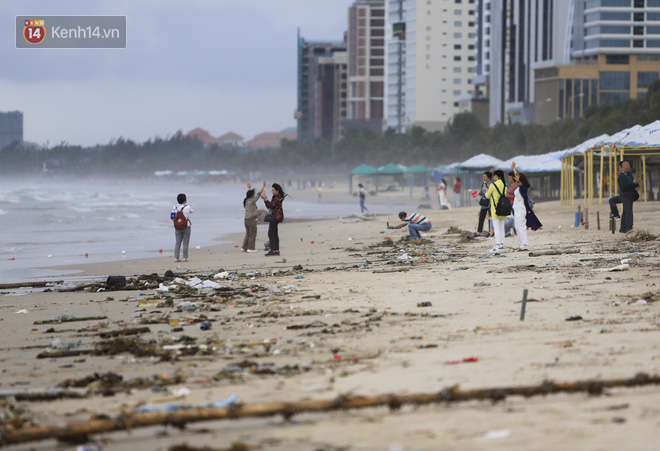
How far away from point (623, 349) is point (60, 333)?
5.41 meters

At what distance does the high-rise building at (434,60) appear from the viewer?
17312 cm

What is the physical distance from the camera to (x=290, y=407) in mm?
5195

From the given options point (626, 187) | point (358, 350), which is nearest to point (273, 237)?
point (626, 187)

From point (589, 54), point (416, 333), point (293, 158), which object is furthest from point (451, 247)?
point (293, 158)

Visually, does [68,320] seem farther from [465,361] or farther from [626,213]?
[626,213]

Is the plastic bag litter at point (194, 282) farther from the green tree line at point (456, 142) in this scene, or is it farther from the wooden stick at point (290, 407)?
the green tree line at point (456, 142)

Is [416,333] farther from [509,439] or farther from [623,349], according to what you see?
[509,439]

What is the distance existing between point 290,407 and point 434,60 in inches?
6806

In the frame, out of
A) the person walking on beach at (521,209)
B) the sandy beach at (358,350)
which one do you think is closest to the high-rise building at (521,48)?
the person walking on beach at (521,209)

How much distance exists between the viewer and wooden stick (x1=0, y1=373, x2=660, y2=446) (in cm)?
490

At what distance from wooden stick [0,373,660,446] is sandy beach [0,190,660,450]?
4 cm

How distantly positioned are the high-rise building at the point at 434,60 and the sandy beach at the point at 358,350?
16032 cm

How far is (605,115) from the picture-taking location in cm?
7388

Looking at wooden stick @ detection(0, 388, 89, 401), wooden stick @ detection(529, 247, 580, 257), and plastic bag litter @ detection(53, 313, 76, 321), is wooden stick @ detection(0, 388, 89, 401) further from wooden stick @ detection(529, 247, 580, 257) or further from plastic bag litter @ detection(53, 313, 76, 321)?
wooden stick @ detection(529, 247, 580, 257)
